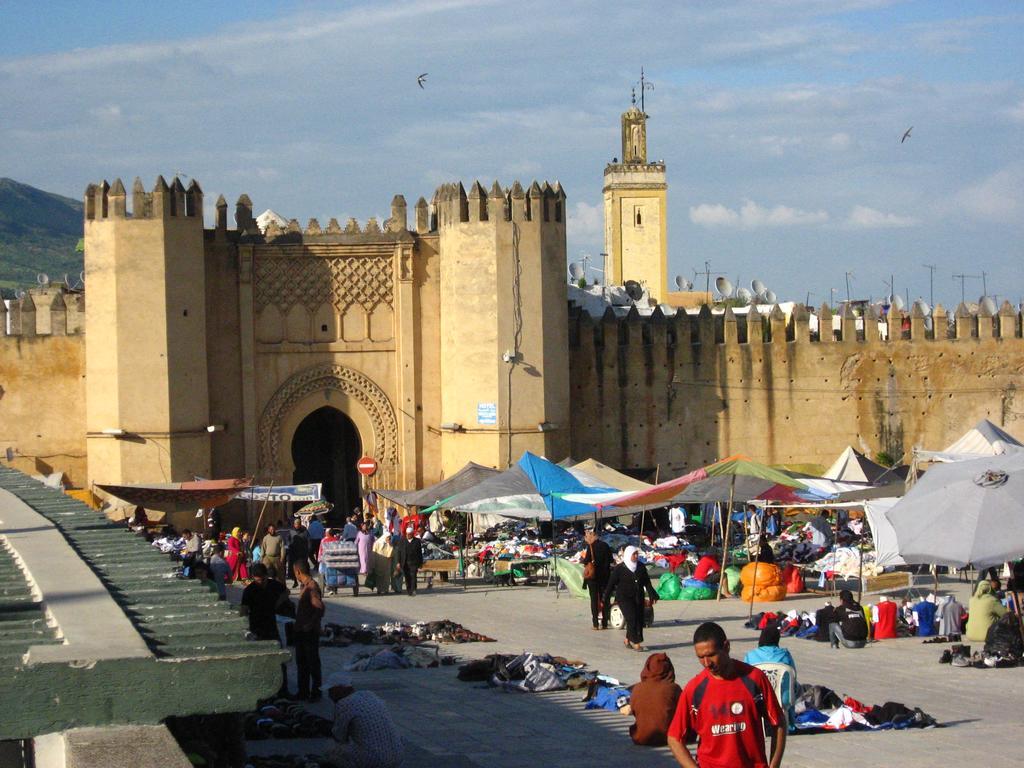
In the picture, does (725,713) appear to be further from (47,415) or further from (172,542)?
(47,415)

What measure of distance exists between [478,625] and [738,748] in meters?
9.76

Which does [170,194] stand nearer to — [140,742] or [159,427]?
[159,427]

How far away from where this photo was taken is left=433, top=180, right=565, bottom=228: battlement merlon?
2544 cm

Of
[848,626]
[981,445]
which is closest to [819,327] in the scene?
[981,445]

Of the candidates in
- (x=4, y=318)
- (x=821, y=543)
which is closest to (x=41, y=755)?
(x=821, y=543)

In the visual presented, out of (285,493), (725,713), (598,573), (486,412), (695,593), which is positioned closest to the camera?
(725,713)

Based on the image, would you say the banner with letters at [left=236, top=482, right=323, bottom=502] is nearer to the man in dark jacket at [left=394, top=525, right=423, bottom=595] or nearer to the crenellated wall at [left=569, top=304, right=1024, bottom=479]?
the man in dark jacket at [left=394, top=525, right=423, bottom=595]

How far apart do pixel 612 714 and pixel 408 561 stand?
28.9 feet

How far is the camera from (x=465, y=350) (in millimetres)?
25500

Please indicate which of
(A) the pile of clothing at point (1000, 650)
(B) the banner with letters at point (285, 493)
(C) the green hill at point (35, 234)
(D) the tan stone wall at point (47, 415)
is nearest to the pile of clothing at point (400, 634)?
(A) the pile of clothing at point (1000, 650)

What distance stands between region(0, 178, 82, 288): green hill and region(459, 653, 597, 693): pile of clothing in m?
102

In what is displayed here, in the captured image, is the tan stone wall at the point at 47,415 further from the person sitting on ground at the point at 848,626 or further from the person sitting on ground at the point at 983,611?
the person sitting on ground at the point at 983,611

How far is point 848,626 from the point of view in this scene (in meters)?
14.0

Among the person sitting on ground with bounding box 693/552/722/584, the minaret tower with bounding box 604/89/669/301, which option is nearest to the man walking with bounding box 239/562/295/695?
the person sitting on ground with bounding box 693/552/722/584
